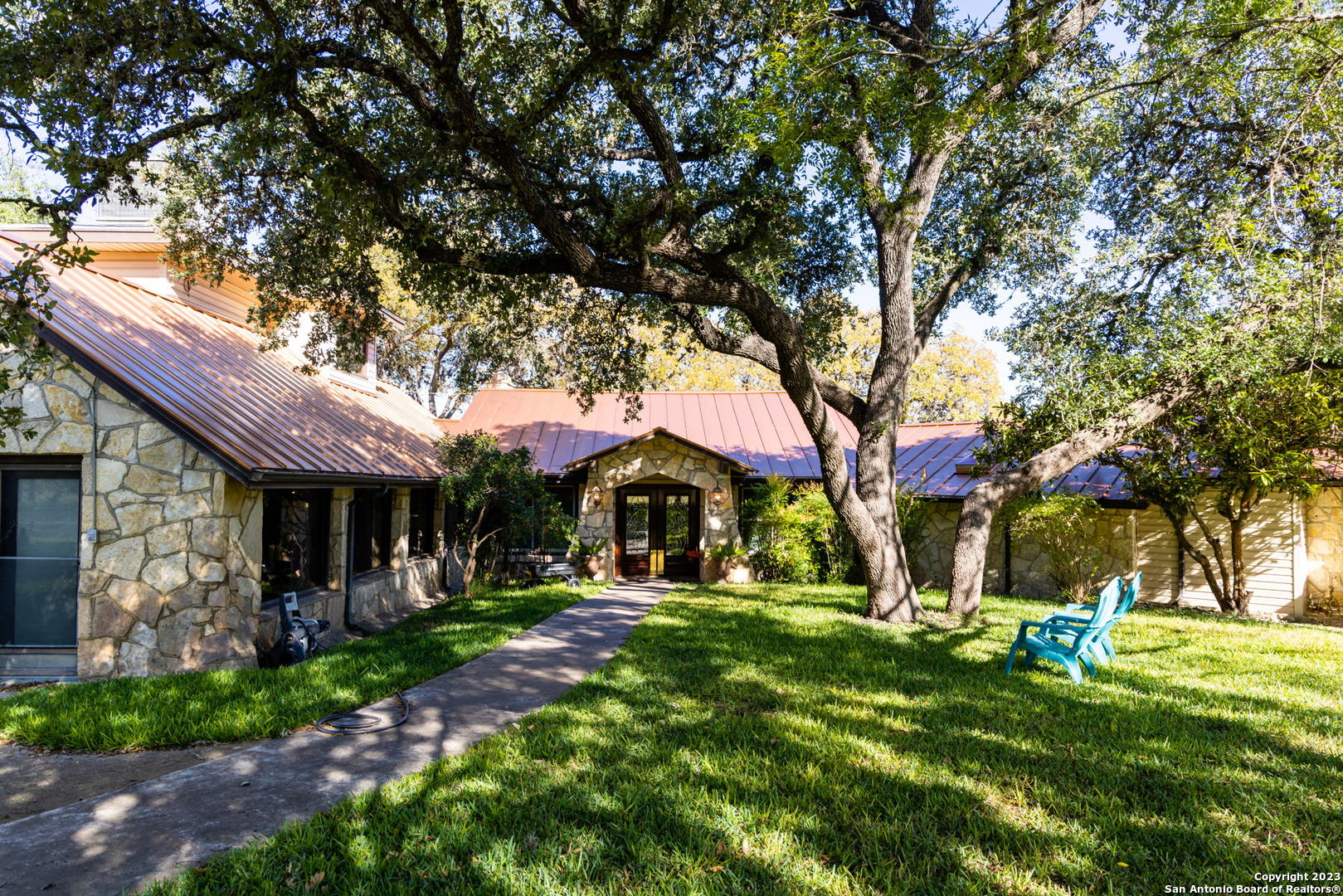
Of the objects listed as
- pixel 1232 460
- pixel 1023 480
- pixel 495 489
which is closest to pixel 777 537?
pixel 1023 480

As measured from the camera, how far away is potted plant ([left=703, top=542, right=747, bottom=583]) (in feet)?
55.5

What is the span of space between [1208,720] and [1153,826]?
2848mm

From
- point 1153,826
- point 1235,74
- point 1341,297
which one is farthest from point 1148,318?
point 1153,826

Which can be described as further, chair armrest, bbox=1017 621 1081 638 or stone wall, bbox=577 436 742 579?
stone wall, bbox=577 436 742 579

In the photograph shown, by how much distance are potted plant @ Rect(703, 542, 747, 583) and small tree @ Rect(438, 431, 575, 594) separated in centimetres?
382

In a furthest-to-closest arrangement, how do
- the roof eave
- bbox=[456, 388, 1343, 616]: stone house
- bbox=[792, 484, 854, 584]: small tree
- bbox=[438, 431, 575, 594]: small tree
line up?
bbox=[792, 484, 854, 584]: small tree < the roof eave < bbox=[456, 388, 1343, 616]: stone house < bbox=[438, 431, 575, 594]: small tree

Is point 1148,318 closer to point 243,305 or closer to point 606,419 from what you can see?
point 606,419

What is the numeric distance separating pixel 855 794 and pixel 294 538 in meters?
8.21

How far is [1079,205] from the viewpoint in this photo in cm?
1193

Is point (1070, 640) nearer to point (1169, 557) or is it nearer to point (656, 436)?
point (1169, 557)

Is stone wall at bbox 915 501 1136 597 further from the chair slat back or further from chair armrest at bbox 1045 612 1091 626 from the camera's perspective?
the chair slat back

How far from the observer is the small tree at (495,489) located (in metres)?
13.3

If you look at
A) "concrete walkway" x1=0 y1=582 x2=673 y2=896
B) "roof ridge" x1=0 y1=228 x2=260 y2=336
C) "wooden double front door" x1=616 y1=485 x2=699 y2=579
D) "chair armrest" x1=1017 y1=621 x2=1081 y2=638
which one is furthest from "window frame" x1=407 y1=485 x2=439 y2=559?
"chair armrest" x1=1017 y1=621 x2=1081 y2=638

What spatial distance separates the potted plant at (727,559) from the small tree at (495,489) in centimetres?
382
